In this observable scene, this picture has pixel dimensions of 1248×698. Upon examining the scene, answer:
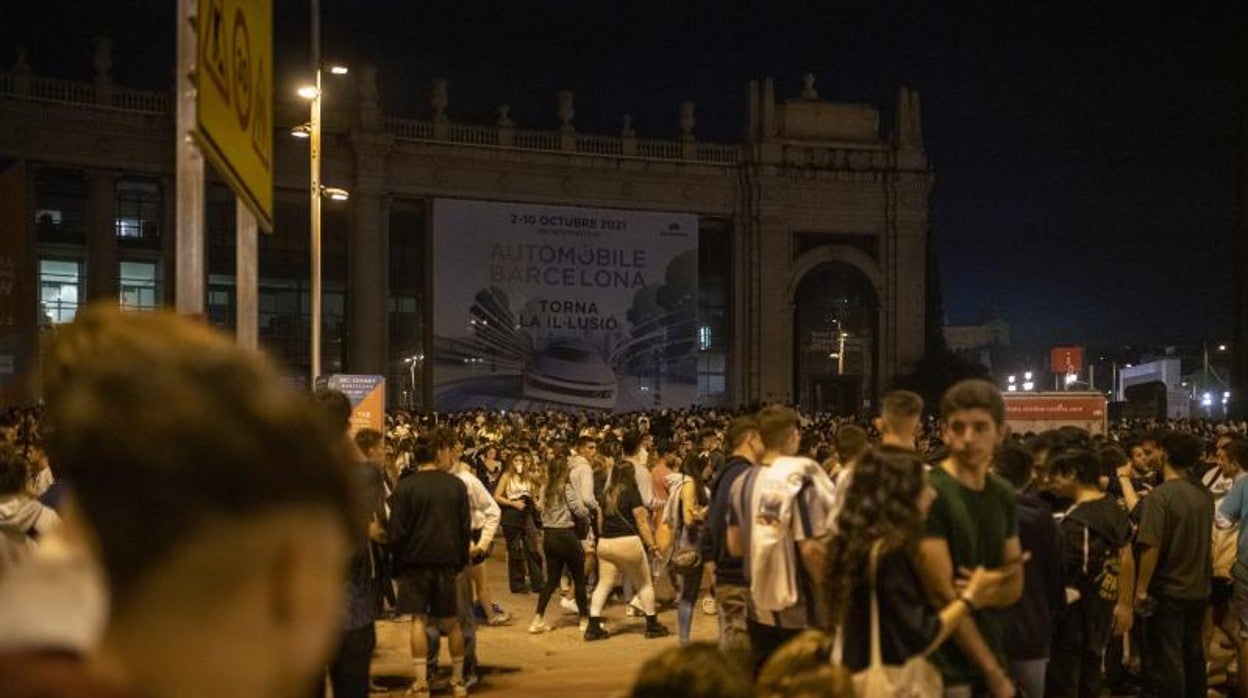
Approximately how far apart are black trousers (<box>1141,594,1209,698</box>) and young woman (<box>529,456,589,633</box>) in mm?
5920

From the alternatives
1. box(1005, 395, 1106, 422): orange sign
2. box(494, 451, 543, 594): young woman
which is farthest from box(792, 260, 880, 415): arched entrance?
→ box(494, 451, 543, 594): young woman

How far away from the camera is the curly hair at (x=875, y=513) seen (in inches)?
174

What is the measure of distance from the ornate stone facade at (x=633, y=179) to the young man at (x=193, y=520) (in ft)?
152

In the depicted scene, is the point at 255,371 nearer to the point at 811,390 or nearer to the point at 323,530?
the point at 323,530

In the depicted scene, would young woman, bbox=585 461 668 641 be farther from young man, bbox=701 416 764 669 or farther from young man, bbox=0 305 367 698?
young man, bbox=0 305 367 698

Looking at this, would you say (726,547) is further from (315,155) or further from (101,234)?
(101,234)

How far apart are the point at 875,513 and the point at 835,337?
54166 millimetres

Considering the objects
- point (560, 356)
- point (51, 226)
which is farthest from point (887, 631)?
point (51, 226)

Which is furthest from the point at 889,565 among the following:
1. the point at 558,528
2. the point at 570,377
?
the point at 570,377

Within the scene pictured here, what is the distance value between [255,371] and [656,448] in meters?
14.0

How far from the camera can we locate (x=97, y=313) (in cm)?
151

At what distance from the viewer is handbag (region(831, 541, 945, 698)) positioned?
4.38 meters

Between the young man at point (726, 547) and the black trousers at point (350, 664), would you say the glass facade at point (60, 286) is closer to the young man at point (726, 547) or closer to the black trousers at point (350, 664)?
the young man at point (726, 547)

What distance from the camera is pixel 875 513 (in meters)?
4.46
